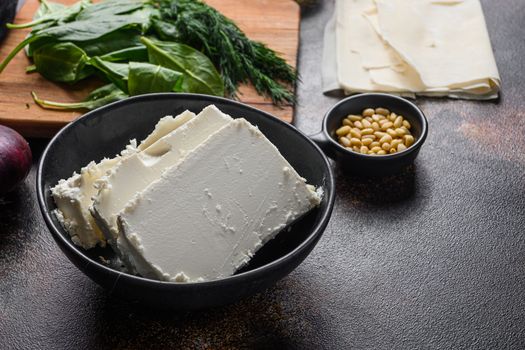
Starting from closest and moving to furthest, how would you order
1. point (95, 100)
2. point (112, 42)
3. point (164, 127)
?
point (164, 127), point (95, 100), point (112, 42)

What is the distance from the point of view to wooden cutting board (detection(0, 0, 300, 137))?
5.35 ft

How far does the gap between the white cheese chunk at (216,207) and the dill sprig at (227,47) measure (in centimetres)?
59

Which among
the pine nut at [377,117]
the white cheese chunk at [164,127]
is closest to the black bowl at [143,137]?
the white cheese chunk at [164,127]

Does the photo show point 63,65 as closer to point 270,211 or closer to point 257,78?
point 257,78

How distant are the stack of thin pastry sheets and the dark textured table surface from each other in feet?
0.72

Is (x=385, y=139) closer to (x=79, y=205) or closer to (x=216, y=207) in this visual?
(x=216, y=207)

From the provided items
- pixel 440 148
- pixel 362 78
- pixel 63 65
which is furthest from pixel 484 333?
pixel 63 65

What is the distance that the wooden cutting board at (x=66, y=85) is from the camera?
1.63 m

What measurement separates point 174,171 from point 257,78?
71 cm

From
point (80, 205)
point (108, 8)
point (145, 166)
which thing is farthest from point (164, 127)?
point (108, 8)

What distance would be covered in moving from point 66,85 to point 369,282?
971mm

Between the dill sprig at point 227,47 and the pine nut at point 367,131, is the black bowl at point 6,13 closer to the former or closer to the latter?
the dill sprig at point 227,47

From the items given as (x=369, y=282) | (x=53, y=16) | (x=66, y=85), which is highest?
(x=53, y=16)

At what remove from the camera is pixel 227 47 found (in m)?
1.82
